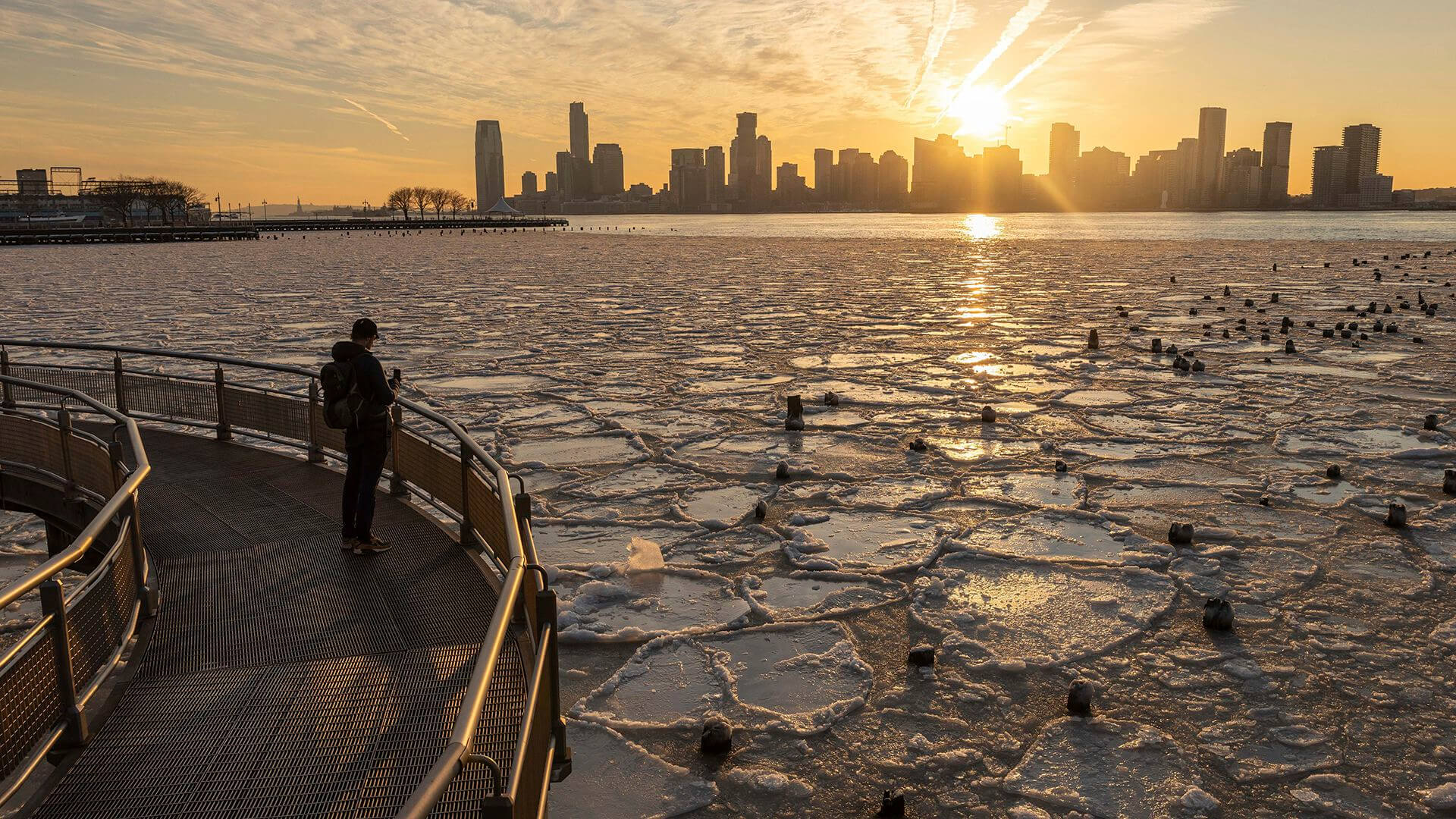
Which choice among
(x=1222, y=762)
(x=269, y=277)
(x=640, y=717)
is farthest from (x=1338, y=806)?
(x=269, y=277)

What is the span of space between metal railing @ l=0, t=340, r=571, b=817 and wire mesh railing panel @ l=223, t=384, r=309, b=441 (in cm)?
1

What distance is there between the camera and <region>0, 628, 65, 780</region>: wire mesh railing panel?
3.71 meters

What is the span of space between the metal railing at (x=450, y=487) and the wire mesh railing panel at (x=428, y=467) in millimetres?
11

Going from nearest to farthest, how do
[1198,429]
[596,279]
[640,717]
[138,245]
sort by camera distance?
1. [640,717]
2. [1198,429]
3. [596,279]
4. [138,245]

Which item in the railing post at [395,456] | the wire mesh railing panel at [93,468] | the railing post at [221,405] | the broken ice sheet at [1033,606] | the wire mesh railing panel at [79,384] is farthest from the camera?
the wire mesh railing panel at [79,384]

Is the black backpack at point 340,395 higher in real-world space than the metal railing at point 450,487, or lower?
higher

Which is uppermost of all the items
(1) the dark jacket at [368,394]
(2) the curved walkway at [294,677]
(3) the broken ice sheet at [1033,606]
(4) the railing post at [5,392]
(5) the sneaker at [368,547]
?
(1) the dark jacket at [368,394]

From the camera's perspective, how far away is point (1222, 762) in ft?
14.6

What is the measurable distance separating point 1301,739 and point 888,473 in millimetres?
4957

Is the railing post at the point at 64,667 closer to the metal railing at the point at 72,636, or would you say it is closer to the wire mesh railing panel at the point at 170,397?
the metal railing at the point at 72,636

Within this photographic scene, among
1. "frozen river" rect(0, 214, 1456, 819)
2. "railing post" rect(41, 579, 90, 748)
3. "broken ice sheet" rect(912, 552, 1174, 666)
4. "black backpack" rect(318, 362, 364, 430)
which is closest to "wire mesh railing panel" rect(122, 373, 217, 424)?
"frozen river" rect(0, 214, 1456, 819)

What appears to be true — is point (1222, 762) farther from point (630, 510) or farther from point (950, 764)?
point (630, 510)

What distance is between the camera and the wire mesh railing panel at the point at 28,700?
371 cm

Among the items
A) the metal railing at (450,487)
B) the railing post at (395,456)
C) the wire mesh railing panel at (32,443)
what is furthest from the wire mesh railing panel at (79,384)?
the railing post at (395,456)
